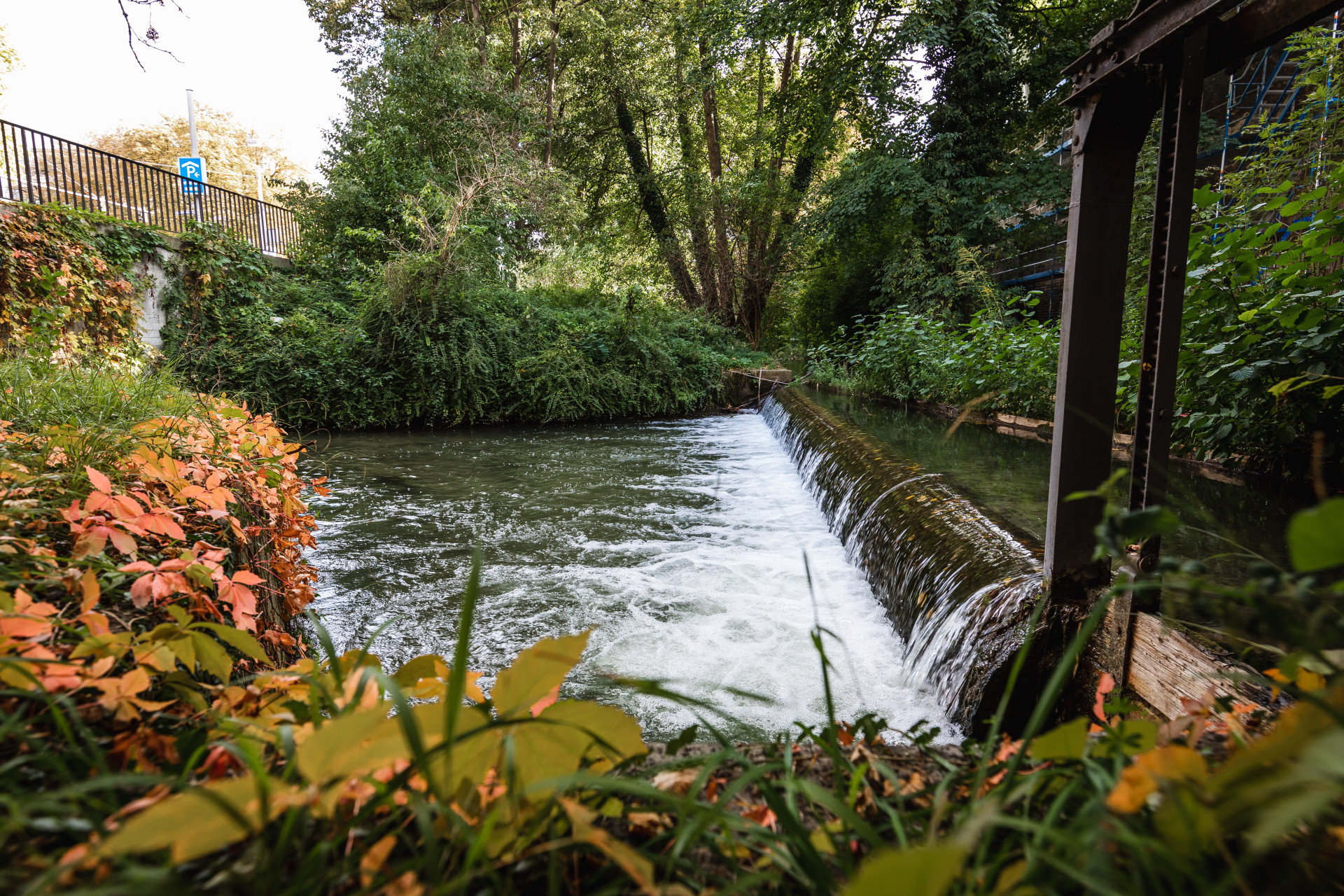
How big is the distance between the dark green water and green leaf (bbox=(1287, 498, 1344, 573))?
1.14 m

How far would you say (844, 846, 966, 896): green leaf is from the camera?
1.45 ft

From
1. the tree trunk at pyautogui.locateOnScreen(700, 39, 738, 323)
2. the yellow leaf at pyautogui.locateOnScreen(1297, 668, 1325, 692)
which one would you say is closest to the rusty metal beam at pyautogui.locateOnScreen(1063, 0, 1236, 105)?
the yellow leaf at pyautogui.locateOnScreen(1297, 668, 1325, 692)

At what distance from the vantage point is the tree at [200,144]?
34.0m

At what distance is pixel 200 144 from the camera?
113ft

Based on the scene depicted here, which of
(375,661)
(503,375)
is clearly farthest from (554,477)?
(375,661)

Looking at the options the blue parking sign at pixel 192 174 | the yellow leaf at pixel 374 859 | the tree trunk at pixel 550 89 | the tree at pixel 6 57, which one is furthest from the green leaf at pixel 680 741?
the tree at pixel 6 57

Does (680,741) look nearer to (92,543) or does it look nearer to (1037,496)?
(92,543)

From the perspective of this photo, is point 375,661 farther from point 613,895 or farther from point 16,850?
point 613,895

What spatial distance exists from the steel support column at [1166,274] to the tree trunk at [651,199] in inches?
690

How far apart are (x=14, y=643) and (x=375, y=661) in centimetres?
51

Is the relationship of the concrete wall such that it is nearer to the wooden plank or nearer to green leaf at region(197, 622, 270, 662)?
green leaf at region(197, 622, 270, 662)

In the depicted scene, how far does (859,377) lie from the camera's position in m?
11.3

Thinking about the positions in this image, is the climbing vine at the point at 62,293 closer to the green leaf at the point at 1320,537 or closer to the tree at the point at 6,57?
the green leaf at the point at 1320,537

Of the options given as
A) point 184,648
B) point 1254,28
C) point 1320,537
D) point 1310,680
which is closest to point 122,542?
point 184,648
